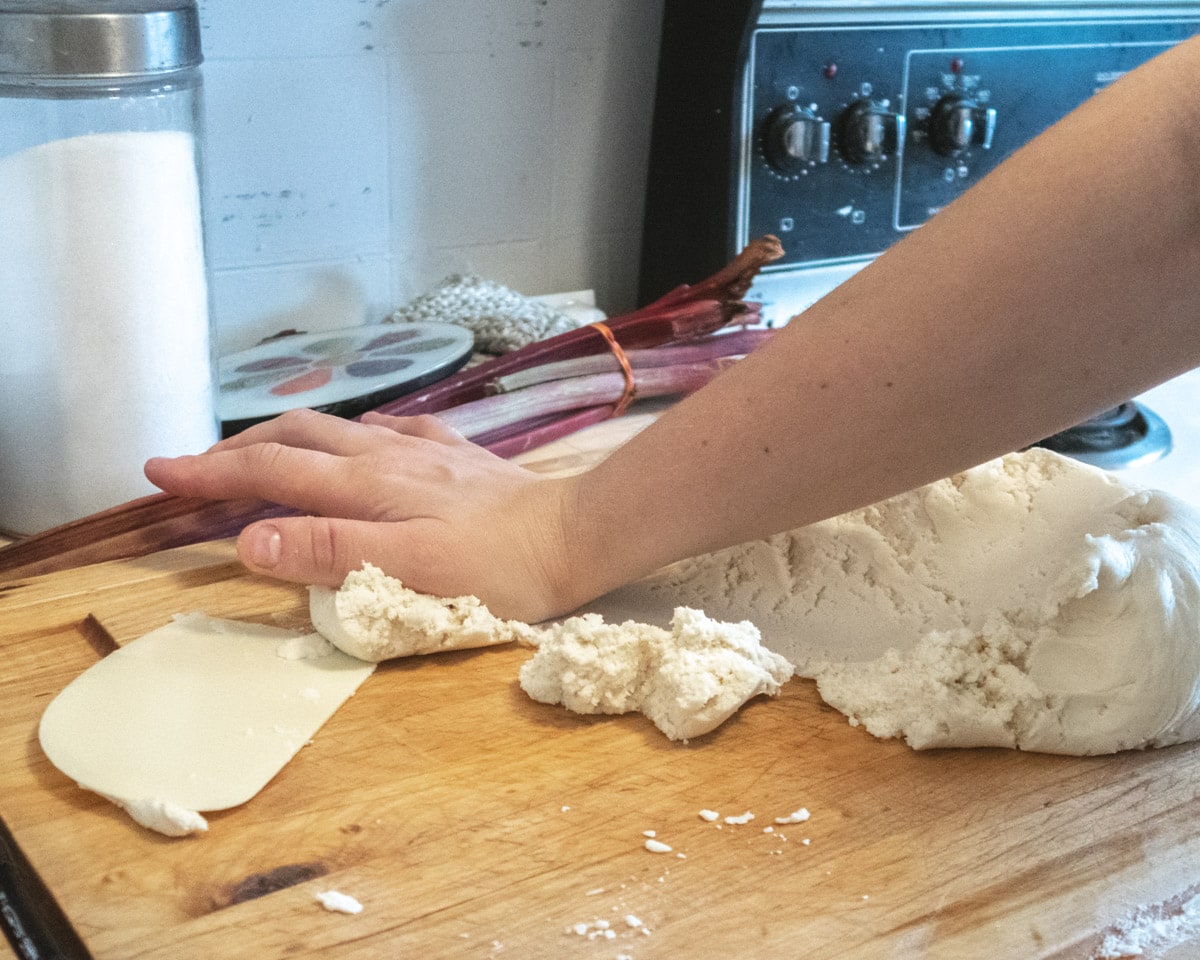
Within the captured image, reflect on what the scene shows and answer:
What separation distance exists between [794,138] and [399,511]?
822 millimetres

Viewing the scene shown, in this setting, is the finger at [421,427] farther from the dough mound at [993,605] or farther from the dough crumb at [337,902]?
the dough crumb at [337,902]

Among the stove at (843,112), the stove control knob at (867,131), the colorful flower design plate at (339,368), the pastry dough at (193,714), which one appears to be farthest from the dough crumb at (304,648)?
the stove control knob at (867,131)

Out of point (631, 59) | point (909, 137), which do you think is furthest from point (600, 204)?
point (909, 137)

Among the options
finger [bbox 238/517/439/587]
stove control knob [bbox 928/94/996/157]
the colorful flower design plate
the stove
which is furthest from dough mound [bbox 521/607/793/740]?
stove control knob [bbox 928/94/996/157]

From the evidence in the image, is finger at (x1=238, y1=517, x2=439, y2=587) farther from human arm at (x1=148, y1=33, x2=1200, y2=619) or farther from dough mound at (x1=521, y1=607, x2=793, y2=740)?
dough mound at (x1=521, y1=607, x2=793, y2=740)

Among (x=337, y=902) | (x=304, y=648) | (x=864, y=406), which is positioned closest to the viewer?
(x=337, y=902)

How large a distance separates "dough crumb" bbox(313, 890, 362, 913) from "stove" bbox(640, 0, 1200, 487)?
1016 millimetres

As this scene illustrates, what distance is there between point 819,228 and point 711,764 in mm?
994

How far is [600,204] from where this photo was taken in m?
1.76

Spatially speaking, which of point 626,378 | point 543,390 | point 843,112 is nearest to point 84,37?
point 543,390

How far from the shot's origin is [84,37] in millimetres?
962

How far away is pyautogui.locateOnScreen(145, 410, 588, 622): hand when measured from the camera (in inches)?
36.7

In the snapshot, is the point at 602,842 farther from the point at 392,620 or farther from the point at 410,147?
the point at 410,147

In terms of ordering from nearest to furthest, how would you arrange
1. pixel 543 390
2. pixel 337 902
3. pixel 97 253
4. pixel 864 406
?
pixel 337 902 < pixel 864 406 < pixel 97 253 < pixel 543 390
